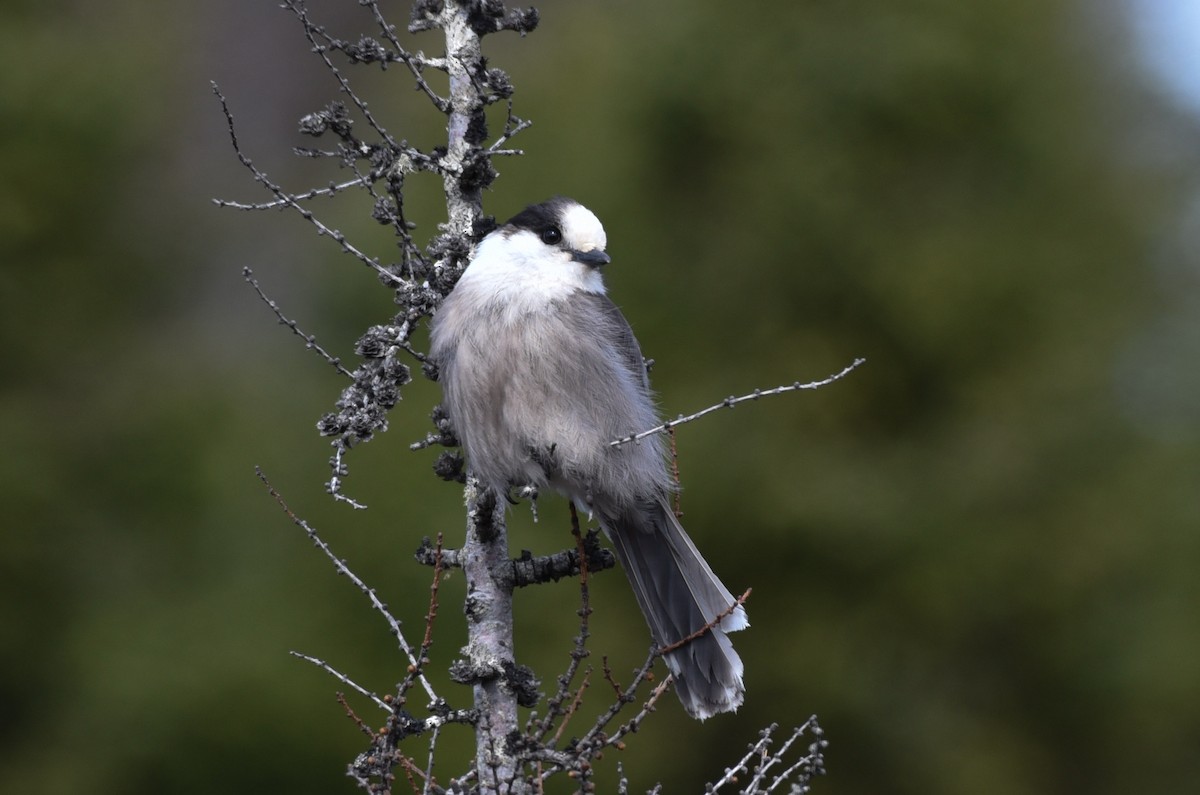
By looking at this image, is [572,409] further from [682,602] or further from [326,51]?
[326,51]

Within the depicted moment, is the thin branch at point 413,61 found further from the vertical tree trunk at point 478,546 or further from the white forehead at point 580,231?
the white forehead at point 580,231

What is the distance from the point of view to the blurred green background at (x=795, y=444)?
662 cm

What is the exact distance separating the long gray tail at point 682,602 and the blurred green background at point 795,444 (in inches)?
119

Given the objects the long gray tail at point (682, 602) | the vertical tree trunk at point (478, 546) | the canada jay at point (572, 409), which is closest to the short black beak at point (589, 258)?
the canada jay at point (572, 409)

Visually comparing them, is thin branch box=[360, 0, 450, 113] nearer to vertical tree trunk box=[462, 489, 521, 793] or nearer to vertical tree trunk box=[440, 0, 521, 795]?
vertical tree trunk box=[440, 0, 521, 795]

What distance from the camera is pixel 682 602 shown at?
3.17 metres

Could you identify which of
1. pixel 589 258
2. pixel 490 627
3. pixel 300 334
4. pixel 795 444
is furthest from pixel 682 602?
pixel 795 444

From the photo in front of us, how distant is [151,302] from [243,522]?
6.55 feet

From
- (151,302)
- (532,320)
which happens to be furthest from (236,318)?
(532,320)

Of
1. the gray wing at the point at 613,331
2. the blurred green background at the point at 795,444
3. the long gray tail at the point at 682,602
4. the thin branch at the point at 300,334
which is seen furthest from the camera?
the blurred green background at the point at 795,444

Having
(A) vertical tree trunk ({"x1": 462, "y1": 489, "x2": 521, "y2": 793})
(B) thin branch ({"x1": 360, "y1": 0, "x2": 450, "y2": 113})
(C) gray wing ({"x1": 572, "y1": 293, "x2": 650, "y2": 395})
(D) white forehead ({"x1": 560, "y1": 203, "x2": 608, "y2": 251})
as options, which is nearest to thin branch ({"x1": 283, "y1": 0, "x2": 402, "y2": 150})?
(B) thin branch ({"x1": 360, "y1": 0, "x2": 450, "y2": 113})

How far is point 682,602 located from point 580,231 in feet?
3.10

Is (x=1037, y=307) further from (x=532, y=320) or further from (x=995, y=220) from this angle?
(x=532, y=320)

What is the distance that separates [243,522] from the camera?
7129 mm
